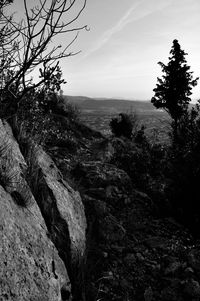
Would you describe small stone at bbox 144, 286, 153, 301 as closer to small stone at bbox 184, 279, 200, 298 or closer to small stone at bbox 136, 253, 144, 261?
small stone at bbox 184, 279, 200, 298

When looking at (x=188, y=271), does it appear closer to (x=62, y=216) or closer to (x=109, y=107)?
(x=62, y=216)

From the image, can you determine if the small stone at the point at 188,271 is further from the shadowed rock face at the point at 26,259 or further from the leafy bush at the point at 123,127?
the leafy bush at the point at 123,127

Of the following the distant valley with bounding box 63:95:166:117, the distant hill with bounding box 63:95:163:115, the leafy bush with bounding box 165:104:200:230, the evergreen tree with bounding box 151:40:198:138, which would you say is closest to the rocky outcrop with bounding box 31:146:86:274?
the leafy bush with bounding box 165:104:200:230

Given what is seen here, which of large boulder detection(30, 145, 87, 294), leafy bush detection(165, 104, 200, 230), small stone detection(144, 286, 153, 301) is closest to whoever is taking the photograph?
large boulder detection(30, 145, 87, 294)

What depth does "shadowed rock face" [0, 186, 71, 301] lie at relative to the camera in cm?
231

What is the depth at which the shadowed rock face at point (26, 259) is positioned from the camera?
7.57 ft

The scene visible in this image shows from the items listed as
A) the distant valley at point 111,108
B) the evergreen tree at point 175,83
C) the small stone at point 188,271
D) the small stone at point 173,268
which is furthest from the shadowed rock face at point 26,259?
the distant valley at point 111,108

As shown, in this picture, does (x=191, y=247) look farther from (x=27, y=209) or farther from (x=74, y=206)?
(x=27, y=209)

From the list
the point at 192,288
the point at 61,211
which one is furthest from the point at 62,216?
the point at 192,288

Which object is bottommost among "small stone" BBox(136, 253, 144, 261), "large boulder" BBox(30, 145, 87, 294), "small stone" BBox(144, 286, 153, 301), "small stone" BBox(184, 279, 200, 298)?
"small stone" BBox(144, 286, 153, 301)

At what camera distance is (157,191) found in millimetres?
6691

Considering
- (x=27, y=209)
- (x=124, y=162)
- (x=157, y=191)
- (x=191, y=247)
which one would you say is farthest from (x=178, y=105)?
(x=27, y=209)

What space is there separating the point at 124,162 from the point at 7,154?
17.2 feet

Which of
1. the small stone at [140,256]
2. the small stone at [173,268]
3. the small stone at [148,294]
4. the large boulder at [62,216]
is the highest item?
the large boulder at [62,216]
